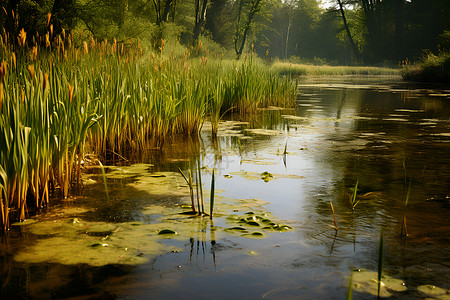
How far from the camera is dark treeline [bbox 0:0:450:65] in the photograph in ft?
37.2

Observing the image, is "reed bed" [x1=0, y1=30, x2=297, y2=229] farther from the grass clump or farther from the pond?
the grass clump

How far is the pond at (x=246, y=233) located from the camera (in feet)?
7.05

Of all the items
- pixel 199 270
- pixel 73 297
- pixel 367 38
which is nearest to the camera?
pixel 73 297

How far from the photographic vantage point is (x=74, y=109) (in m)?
3.60

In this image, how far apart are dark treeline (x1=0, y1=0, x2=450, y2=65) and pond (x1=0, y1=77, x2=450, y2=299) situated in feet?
7.16

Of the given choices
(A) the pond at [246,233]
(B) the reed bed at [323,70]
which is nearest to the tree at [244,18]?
(B) the reed bed at [323,70]

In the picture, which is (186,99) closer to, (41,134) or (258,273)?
(41,134)

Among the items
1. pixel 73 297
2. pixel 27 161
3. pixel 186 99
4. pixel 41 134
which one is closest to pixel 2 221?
pixel 27 161

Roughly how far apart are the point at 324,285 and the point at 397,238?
33.3 inches

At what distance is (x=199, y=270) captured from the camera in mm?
2299

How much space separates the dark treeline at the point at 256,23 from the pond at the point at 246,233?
7.16 feet

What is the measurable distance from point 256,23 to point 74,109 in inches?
1846

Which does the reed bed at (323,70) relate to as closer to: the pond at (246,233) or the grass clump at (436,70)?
the grass clump at (436,70)

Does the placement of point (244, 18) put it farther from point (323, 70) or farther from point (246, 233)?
point (246, 233)
